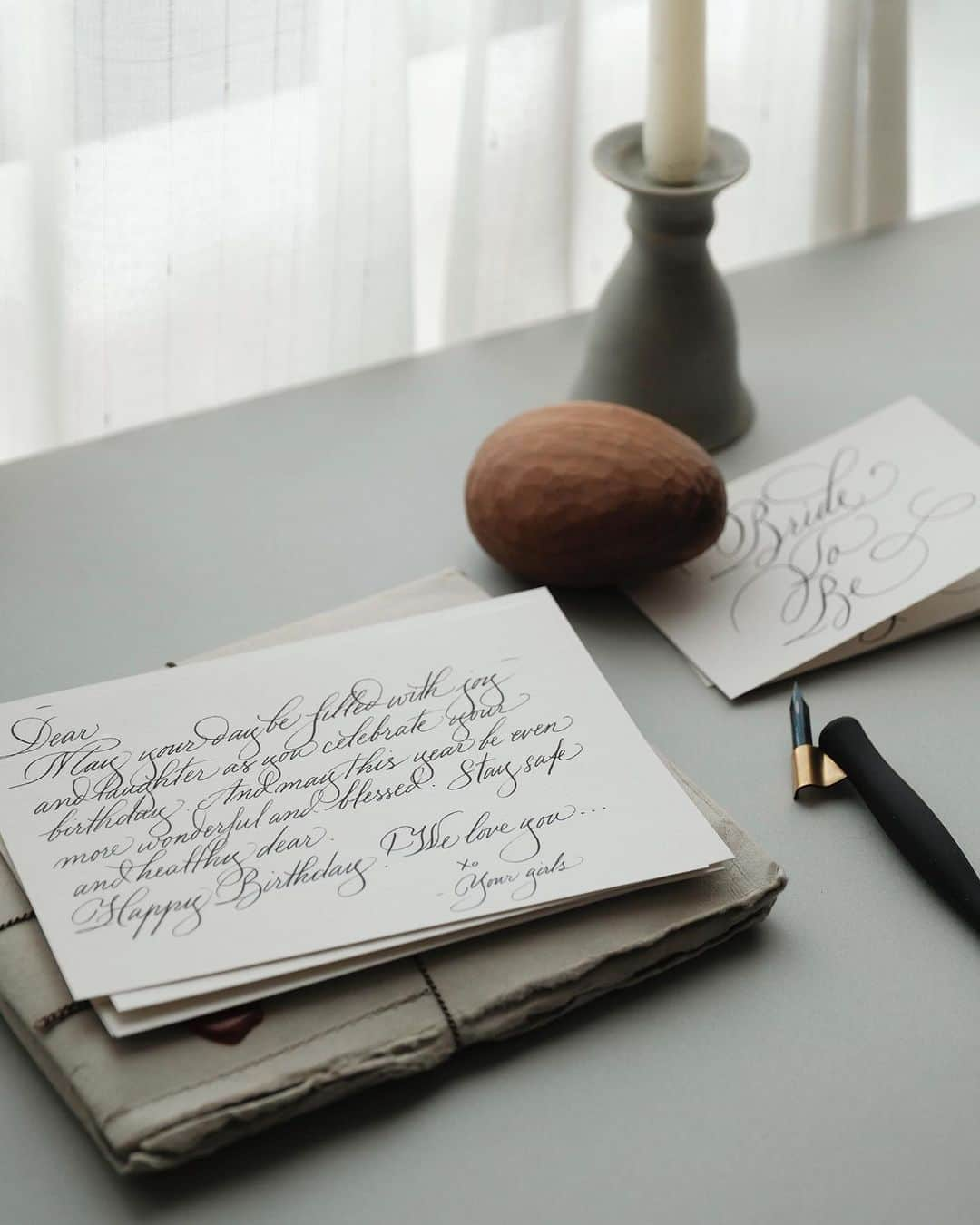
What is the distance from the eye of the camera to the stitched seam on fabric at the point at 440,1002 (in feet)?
1.57

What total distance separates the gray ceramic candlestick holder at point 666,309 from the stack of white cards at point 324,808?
7.3 inches

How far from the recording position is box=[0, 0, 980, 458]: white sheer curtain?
758 mm

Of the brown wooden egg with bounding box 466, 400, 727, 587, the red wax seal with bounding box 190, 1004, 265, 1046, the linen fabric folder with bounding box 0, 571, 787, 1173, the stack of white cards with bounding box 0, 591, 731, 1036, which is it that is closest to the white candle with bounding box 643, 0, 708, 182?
the brown wooden egg with bounding box 466, 400, 727, 587

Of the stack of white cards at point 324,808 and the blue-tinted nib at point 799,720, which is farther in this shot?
the blue-tinted nib at point 799,720

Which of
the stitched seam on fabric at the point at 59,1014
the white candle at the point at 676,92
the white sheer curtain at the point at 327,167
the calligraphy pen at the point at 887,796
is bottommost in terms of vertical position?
the calligraphy pen at the point at 887,796

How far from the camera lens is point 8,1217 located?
1.46ft

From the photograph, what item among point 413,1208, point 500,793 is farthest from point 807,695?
point 413,1208

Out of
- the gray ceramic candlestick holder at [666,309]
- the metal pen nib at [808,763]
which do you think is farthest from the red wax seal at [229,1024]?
the gray ceramic candlestick holder at [666,309]

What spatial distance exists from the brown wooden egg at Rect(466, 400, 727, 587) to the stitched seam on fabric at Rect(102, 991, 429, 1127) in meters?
0.24

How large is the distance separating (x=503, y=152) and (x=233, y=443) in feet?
0.90

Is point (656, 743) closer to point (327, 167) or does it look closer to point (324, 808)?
point (324, 808)

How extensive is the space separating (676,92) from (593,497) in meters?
0.23

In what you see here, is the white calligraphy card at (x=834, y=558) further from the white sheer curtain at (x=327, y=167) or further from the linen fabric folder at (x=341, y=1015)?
the white sheer curtain at (x=327, y=167)

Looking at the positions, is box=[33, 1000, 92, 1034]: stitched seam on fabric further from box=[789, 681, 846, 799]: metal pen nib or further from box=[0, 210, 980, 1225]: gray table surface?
box=[789, 681, 846, 799]: metal pen nib
